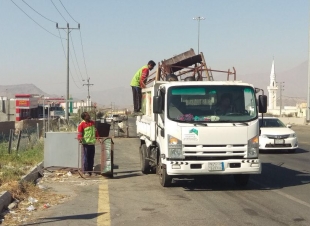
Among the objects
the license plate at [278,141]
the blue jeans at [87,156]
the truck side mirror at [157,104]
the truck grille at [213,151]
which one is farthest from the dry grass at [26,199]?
the license plate at [278,141]

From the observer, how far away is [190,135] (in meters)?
11.3

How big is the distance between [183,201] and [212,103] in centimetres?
247

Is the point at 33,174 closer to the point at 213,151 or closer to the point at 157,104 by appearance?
the point at 157,104

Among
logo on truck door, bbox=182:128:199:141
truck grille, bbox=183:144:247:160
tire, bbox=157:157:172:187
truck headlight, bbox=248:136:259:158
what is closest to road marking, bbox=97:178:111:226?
tire, bbox=157:157:172:187

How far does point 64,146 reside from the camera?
15.1 meters

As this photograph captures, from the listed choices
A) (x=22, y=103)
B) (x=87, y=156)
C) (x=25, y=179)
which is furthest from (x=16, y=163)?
(x=22, y=103)

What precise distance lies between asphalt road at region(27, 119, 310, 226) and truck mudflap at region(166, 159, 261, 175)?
1.55ft

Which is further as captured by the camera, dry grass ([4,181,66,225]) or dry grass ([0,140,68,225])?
dry grass ([0,140,68,225])

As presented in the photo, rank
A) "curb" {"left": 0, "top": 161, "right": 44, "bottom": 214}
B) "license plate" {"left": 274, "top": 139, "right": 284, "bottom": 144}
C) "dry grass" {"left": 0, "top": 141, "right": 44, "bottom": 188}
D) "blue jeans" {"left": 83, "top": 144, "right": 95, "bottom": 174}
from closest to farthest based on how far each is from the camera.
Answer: "curb" {"left": 0, "top": 161, "right": 44, "bottom": 214}, "dry grass" {"left": 0, "top": 141, "right": 44, "bottom": 188}, "blue jeans" {"left": 83, "top": 144, "right": 95, "bottom": 174}, "license plate" {"left": 274, "top": 139, "right": 284, "bottom": 144}

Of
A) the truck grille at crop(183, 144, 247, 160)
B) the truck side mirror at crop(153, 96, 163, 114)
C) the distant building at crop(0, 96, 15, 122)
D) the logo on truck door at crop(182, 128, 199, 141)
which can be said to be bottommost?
the distant building at crop(0, 96, 15, 122)

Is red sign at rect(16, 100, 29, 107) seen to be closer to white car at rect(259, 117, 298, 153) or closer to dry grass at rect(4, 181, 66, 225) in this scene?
white car at rect(259, 117, 298, 153)

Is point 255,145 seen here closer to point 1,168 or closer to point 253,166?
point 253,166

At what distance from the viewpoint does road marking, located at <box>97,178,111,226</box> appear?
8.62 meters

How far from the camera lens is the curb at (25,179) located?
31.7 ft
